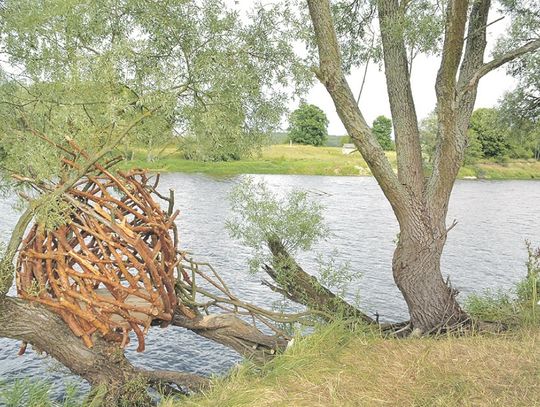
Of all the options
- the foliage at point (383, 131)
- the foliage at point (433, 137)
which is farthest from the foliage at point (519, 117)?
the foliage at point (383, 131)

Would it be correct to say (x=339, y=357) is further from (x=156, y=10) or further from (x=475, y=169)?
(x=475, y=169)

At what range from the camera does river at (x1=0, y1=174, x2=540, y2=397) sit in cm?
901

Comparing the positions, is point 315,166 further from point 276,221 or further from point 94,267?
point 94,267

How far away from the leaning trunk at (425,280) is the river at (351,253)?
2001 mm

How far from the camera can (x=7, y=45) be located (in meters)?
6.09

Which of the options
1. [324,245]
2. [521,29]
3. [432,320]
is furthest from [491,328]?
[324,245]

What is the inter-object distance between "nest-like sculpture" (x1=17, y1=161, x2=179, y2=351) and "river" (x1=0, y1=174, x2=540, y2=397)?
2.69 metres

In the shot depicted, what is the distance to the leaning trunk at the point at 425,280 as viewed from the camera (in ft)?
23.2

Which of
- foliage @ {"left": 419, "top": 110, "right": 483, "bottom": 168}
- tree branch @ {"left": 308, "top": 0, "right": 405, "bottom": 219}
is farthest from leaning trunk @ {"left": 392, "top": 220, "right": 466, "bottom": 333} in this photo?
foliage @ {"left": 419, "top": 110, "right": 483, "bottom": 168}

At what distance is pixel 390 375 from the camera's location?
15.5ft

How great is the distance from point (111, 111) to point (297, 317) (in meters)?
4.07

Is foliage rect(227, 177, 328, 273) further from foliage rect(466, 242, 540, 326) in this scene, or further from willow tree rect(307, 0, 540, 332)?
foliage rect(466, 242, 540, 326)

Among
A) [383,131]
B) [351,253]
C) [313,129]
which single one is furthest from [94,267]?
[383,131]

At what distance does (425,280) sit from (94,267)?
184 inches
